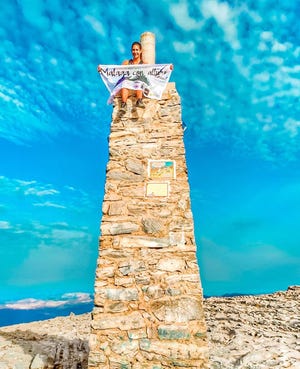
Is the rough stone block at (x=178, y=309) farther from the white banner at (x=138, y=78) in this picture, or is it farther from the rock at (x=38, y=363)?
the white banner at (x=138, y=78)

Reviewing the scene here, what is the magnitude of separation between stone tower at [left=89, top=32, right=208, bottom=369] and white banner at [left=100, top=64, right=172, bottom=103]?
2.65 feet

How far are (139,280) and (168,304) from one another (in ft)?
1.96

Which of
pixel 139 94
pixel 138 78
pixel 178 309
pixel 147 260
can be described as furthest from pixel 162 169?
pixel 178 309

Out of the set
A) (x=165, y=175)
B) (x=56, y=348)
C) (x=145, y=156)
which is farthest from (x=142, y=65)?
(x=56, y=348)

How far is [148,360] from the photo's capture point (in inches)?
184

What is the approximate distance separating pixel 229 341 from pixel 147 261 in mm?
3539

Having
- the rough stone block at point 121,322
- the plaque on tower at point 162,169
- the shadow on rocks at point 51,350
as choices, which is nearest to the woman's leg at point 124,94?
the plaque on tower at point 162,169

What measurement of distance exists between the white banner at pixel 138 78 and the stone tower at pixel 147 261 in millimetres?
808

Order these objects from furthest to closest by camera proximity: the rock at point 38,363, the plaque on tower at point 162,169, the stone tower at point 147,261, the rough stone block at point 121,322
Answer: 1. the plaque on tower at point 162,169
2. the rock at point 38,363
3. the rough stone block at point 121,322
4. the stone tower at point 147,261

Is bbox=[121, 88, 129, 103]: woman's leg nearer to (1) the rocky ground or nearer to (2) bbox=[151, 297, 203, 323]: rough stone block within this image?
(2) bbox=[151, 297, 203, 323]: rough stone block

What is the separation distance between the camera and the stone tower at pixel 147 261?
15.6 feet

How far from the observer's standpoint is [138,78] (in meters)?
7.12

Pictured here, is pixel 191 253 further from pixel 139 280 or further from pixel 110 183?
pixel 110 183

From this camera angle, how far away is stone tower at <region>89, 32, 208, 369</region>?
475 centimetres
